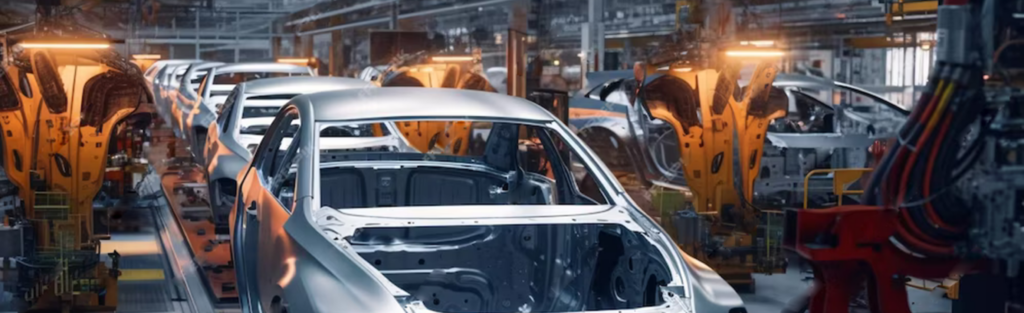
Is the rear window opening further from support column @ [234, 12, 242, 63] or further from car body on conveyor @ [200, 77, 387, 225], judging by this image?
support column @ [234, 12, 242, 63]

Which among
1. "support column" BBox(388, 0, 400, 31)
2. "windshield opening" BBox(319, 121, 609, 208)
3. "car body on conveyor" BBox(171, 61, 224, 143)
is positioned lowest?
"windshield opening" BBox(319, 121, 609, 208)

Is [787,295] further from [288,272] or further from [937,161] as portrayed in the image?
[288,272]

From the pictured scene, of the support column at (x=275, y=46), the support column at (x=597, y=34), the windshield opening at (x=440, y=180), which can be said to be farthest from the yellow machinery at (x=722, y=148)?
the support column at (x=275, y=46)

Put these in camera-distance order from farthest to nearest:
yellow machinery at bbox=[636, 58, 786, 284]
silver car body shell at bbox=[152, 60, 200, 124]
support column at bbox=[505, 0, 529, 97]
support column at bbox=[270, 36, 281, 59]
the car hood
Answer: support column at bbox=[270, 36, 281, 59] → silver car body shell at bbox=[152, 60, 200, 124] → support column at bbox=[505, 0, 529, 97] → yellow machinery at bbox=[636, 58, 786, 284] → the car hood

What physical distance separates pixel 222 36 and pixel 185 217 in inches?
478

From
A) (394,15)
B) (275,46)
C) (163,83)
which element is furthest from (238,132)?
(275,46)

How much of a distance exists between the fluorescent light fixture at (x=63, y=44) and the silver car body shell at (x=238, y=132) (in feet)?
3.23

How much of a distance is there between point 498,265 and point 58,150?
2.98 metres

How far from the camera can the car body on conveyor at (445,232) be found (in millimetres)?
3209

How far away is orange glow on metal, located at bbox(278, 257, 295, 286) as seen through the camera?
10.9 ft

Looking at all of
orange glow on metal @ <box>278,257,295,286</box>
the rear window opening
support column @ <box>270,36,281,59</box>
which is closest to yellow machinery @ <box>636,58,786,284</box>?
the rear window opening

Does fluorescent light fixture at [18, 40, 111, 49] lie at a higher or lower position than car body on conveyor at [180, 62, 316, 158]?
higher

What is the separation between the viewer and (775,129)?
8.73 meters

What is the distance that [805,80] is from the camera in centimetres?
836
